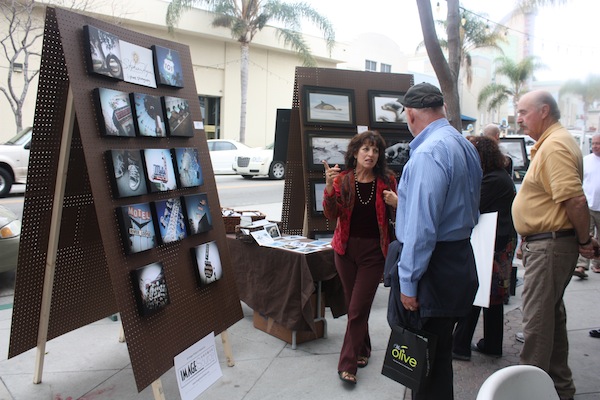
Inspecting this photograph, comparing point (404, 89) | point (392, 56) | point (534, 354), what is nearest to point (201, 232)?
point (534, 354)

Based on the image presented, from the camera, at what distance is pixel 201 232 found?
3.46 metres

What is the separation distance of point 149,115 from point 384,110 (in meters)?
2.90

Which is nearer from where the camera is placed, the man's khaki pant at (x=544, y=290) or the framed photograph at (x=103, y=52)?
the framed photograph at (x=103, y=52)

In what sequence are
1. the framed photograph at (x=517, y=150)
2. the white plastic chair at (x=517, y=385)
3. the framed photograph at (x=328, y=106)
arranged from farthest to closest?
the framed photograph at (x=517, y=150) → the framed photograph at (x=328, y=106) → the white plastic chair at (x=517, y=385)

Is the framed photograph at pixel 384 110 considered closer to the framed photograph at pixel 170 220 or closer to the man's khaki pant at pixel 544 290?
the man's khaki pant at pixel 544 290

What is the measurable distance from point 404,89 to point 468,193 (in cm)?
334

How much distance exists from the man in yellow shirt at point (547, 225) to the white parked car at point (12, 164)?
12.1 m

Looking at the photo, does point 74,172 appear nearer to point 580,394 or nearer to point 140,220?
point 140,220

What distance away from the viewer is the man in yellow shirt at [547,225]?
2.94 metres

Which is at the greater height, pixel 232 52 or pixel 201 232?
pixel 232 52

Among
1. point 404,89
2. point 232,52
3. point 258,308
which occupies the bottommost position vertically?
point 258,308

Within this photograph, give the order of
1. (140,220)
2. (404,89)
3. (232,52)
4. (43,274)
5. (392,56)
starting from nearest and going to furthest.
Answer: (140,220)
(43,274)
(404,89)
(232,52)
(392,56)

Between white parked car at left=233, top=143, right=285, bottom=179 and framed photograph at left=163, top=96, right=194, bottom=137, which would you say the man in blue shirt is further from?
white parked car at left=233, top=143, right=285, bottom=179

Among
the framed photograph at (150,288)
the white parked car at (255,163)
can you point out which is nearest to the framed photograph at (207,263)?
the framed photograph at (150,288)
